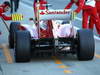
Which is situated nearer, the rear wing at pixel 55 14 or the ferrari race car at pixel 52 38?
the ferrari race car at pixel 52 38

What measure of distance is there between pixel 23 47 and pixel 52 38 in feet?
2.60

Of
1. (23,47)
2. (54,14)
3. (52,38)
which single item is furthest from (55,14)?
(23,47)

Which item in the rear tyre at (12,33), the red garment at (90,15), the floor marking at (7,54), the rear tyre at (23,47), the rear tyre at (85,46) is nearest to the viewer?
the rear tyre at (23,47)

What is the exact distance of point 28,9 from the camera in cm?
2805

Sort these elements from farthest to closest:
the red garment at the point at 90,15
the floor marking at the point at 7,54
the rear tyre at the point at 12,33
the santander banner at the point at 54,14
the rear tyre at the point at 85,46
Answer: the red garment at the point at 90,15 → the rear tyre at the point at 12,33 → the santander banner at the point at 54,14 → the floor marking at the point at 7,54 → the rear tyre at the point at 85,46

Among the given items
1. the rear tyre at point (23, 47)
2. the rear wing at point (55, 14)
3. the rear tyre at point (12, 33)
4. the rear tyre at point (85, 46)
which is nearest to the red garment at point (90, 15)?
the rear tyre at point (12, 33)

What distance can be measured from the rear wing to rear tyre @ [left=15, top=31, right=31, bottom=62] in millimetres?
968

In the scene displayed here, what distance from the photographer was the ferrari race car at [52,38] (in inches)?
428

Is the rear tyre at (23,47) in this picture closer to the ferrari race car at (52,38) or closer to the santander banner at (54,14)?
the ferrari race car at (52,38)

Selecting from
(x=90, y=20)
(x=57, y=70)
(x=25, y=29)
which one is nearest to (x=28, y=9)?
(x=90, y=20)

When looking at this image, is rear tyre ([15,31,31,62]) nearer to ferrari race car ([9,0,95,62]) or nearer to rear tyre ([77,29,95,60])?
ferrari race car ([9,0,95,62])

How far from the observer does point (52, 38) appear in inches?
438

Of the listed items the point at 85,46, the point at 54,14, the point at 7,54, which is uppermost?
the point at 54,14

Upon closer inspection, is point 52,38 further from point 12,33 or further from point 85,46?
point 12,33
